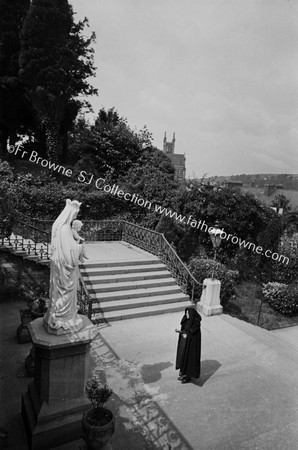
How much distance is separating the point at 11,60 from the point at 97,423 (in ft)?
78.9

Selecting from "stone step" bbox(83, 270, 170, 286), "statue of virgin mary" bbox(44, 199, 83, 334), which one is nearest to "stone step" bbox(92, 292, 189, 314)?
"stone step" bbox(83, 270, 170, 286)

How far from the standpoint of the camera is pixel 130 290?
35.3 ft

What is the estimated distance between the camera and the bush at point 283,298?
507 inches

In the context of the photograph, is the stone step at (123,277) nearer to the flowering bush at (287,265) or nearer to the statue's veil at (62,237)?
the statue's veil at (62,237)

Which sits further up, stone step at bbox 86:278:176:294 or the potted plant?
stone step at bbox 86:278:176:294

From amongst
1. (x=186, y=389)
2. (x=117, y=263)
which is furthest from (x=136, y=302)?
(x=186, y=389)

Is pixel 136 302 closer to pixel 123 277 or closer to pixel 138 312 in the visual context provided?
pixel 138 312

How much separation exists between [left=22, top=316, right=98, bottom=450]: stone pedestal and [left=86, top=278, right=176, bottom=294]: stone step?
5.21 meters

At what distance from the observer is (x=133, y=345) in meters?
8.12

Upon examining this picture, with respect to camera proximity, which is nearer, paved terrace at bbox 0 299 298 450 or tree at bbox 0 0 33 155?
paved terrace at bbox 0 299 298 450

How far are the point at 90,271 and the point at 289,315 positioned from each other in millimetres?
8147

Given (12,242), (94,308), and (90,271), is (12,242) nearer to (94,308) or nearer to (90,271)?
(90,271)

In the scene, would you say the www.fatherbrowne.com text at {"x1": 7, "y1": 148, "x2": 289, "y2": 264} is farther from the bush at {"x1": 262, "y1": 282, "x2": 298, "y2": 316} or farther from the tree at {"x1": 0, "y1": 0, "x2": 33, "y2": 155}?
the bush at {"x1": 262, "y1": 282, "x2": 298, "y2": 316}

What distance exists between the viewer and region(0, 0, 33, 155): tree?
71.6 ft
